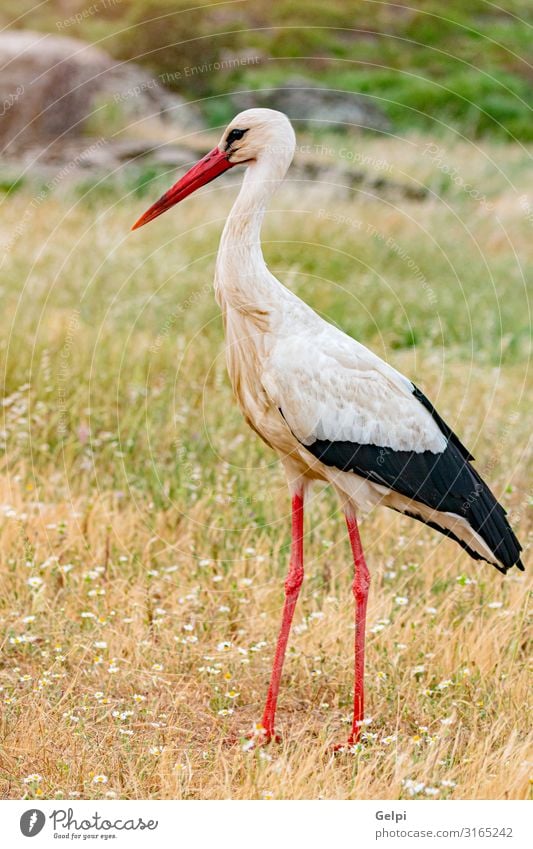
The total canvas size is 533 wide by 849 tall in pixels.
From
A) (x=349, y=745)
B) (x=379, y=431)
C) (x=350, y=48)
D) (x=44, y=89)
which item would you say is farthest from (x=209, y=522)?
(x=350, y=48)

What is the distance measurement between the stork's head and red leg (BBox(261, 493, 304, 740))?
1391 mm

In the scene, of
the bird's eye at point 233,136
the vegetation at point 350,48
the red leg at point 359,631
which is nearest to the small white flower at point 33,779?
the red leg at point 359,631

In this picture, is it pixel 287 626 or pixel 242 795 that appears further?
pixel 287 626

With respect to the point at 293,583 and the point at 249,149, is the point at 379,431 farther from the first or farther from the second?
the point at 249,149

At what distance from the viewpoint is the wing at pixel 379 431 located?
161 inches

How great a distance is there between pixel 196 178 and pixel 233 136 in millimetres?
231

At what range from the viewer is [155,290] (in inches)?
358

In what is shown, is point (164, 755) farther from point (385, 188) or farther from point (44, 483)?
point (385, 188)

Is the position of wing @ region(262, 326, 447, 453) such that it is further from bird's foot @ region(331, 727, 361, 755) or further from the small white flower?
the small white flower

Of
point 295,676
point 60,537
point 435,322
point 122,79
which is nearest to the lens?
point 295,676

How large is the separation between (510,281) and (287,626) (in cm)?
856

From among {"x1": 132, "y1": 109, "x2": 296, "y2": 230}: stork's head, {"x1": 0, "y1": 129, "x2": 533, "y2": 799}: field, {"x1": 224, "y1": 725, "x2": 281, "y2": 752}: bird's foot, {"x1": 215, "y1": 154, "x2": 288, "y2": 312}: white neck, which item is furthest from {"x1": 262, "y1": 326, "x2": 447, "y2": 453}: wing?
{"x1": 224, "y1": 725, "x2": 281, "y2": 752}: bird's foot

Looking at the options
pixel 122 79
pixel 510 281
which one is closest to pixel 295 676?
pixel 510 281

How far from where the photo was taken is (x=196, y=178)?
4289 mm
